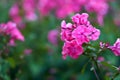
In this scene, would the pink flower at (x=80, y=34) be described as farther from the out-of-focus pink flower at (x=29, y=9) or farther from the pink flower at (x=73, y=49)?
the out-of-focus pink flower at (x=29, y=9)

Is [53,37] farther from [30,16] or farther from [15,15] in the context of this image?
[30,16]

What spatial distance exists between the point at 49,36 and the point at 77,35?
115 inches

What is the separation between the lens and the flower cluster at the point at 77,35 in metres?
2.31

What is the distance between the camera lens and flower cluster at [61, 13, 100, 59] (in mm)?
2311

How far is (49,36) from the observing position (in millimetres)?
5203

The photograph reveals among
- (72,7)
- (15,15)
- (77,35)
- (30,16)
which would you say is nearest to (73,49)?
(77,35)

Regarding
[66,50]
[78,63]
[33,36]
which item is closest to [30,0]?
[33,36]

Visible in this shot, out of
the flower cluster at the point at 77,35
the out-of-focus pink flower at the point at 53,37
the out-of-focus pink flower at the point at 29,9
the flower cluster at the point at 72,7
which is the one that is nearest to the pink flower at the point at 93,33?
the flower cluster at the point at 77,35

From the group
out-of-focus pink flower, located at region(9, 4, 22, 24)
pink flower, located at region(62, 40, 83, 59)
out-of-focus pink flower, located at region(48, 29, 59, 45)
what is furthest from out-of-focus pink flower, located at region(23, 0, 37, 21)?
pink flower, located at region(62, 40, 83, 59)

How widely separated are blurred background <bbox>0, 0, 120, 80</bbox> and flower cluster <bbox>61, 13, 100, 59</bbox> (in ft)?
3.41

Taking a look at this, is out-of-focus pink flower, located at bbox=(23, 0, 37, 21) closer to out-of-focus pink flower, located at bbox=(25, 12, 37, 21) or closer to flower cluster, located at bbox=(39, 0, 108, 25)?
out-of-focus pink flower, located at bbox=(25, 12, 37, 21)

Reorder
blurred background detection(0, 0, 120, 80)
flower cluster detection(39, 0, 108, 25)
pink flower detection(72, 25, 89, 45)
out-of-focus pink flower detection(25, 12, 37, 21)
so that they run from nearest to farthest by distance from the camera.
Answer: pink flower detection(72, 25, 89, 45) → blurred background detection(0, 0, 120, 80) → flower cluster detection(39, 0, 108, 25) → out-of-focus pink flower detection(25, 12, 37, 21)

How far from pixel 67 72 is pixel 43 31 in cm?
107

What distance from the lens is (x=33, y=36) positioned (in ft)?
17.9
